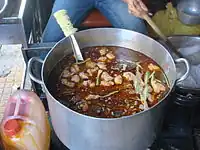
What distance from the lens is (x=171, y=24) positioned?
6.51 ft

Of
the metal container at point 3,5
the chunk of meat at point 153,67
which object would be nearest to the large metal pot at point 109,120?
the chunk of meat at point 153,67

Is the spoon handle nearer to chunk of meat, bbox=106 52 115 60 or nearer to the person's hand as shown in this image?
chunk of meat, bbox=106 52 115 60

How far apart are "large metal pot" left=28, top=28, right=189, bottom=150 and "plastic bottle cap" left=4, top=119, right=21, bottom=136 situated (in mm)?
120

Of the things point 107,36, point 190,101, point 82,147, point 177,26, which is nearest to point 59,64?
point 107,36

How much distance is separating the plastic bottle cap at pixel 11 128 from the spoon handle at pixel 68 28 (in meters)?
0.30

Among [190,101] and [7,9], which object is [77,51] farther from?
[190,101]

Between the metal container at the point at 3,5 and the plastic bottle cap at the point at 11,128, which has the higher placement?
the metal container at the point at 3,5

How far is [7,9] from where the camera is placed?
123 centimetres

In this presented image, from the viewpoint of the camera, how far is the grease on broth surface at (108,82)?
3.40 feet

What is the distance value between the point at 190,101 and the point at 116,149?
40 cm

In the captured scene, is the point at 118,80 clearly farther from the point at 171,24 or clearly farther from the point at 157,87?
the point at 171,24

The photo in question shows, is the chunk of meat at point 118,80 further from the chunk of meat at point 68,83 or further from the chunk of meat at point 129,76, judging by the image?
the chunk of meat at point 68,83

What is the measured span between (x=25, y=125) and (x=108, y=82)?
297 millimetres

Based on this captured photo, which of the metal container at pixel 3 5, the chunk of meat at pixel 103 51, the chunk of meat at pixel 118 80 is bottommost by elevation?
the chunk of meat at pixel 118 80
